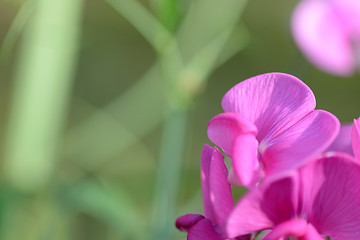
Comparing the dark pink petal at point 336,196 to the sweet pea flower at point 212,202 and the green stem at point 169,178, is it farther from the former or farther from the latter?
the green stem at point 169,178

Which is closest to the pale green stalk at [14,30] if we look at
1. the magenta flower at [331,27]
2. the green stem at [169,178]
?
the green stem at [169,178]

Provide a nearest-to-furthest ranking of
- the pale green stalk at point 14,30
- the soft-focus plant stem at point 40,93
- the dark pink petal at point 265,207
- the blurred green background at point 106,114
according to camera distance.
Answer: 1. the dark pink petal at point 265,207
2. the pale green stalk at point 14,30
3. the blurred green background at point 106,114
4. the soft-focus plant stem at point 40,93

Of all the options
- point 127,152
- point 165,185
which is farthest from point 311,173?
point 127,152

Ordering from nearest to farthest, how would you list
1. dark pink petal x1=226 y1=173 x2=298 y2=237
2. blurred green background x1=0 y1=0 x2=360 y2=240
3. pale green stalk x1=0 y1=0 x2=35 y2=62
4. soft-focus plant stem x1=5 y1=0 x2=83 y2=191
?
dark pink petal x1=226 y1=173 x2=298 y2=237
pale green stalk x1=0 y1=0 x2=35 y2=62
blurred green background x1=0 y1=0 x2=360 y2=240
soft-focus plant stem x1=5 y1=0 x2=83 y2=191

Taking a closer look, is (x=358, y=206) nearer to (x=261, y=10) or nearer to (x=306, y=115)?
(x=306, y=115)

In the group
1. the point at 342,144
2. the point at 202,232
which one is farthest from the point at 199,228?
the point at 342,144

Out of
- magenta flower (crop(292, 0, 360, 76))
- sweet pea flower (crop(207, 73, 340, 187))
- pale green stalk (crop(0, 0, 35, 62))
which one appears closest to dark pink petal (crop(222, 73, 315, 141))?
sweet pea flower (crop(207, 73, 340, 187))

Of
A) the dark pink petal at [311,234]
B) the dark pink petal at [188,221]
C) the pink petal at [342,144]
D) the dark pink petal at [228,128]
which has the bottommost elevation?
the dark pink petal at [311,234]

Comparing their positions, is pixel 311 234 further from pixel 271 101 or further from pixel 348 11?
pixel 348 11

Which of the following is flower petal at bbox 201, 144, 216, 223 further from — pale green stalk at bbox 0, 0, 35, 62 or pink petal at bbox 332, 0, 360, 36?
pink petal at bbox 332, 0, 360, 36
